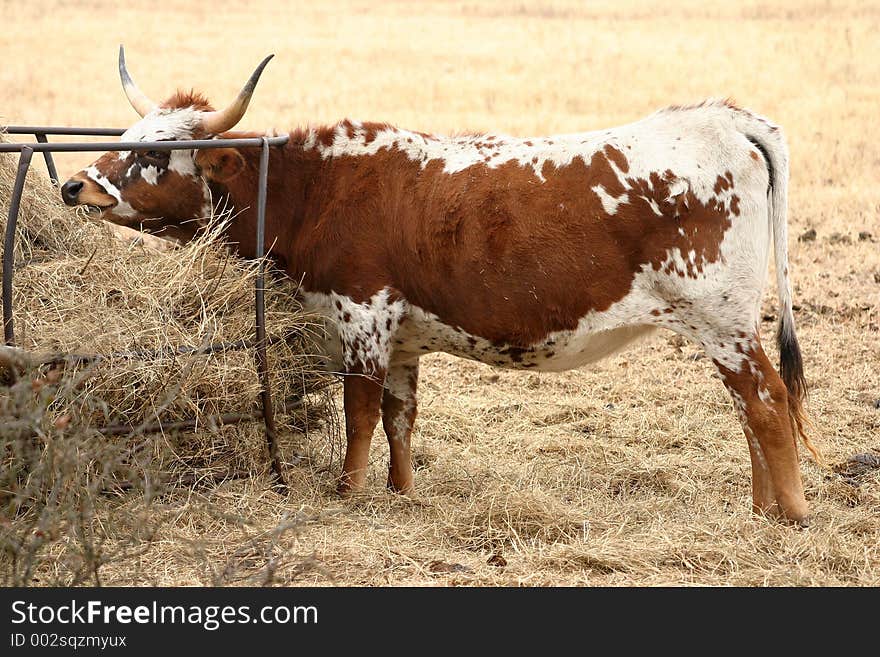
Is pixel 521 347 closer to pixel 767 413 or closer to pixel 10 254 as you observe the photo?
pixel 767 413

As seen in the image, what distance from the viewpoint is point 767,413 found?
477 cm

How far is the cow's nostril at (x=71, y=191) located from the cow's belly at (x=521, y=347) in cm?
157

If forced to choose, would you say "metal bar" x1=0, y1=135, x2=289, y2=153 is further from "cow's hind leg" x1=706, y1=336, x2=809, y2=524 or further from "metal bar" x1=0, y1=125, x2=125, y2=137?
"cow's hind leg" x1=706, y1=336, x2=809, y2=524

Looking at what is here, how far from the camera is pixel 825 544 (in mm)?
4484

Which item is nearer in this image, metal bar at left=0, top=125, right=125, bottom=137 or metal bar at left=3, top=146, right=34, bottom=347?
metal bar at left=3, top=146, right=34, bottom=347

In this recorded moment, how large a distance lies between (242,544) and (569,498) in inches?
63.9

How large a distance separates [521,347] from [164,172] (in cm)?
183

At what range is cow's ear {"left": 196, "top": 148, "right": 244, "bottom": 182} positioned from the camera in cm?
519

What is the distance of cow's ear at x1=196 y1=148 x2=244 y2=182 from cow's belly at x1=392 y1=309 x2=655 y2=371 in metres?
1.07

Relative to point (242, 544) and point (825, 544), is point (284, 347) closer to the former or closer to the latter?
point (242, 544)

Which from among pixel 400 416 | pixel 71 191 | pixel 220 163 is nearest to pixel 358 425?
pixel 400 416

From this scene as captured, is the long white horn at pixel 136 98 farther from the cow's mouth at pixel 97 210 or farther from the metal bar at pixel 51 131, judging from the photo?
the cow's mouth at pixel 97 210

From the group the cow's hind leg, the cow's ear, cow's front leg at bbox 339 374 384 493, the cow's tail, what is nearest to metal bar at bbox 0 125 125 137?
the cow's ear

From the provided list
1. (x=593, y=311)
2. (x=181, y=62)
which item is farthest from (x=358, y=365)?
(x=181, y=62)
